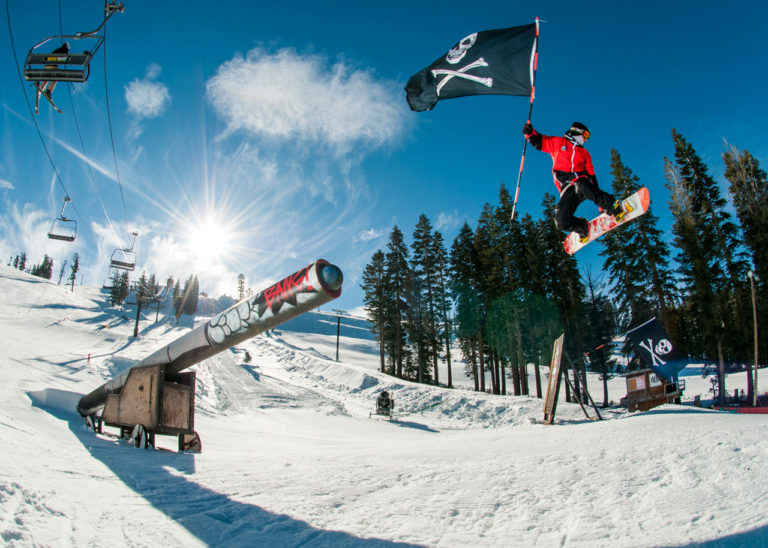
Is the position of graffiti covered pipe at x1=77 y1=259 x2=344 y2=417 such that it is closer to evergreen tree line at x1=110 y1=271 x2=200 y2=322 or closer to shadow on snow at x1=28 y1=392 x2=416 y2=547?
shadow on snow at x1=28 y1=392 x2=416 y2=547

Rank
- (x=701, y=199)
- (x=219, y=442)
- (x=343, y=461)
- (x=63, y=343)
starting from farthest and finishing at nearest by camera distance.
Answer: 1. (x=63, y=343)
2. (x=701, y=199)
3. (x=219, y=442)
4. (x=343, y=461)

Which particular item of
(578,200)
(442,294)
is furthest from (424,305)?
(578,200)

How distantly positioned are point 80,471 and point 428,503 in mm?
4587

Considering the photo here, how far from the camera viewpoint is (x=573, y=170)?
6.09 m

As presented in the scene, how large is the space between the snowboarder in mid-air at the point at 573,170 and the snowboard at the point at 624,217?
124mm

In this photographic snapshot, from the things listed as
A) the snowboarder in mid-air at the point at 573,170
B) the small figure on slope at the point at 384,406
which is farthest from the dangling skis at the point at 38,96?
the small figure on slope at the point at 384,406

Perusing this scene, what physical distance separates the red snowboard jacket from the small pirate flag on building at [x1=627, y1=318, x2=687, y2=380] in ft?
33.3

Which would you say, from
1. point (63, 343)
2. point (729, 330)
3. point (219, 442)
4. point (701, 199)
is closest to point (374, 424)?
point (219, 442)

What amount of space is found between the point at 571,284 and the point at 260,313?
28.8 metres

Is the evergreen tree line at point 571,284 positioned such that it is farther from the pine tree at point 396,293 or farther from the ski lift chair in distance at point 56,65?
the ski lift chair in distance at point 56,65

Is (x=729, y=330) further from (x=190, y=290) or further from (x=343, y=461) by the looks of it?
(x=190, y=290)

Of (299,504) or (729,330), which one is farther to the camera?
(729,330)

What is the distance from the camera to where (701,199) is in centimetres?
2494

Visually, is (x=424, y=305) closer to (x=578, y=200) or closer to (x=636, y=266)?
(x=636, y=266)
